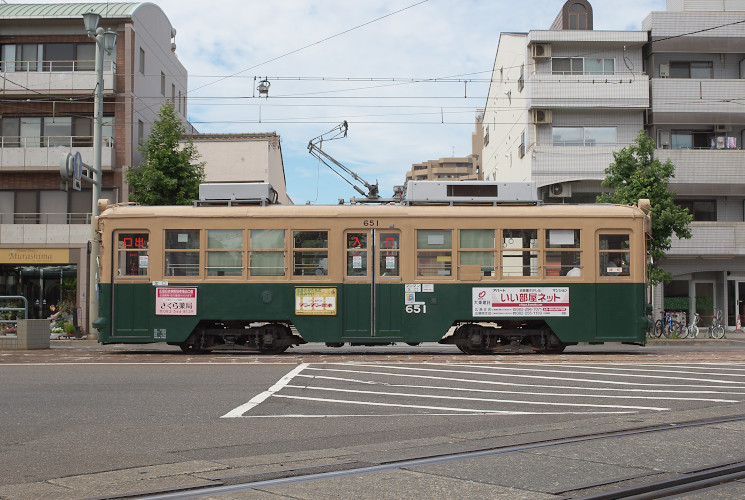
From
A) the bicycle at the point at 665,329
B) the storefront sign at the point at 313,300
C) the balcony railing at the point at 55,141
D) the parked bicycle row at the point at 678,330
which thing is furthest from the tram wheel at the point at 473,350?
the balcony railing at the point at 55,141

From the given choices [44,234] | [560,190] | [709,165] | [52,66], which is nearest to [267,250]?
[44,234]

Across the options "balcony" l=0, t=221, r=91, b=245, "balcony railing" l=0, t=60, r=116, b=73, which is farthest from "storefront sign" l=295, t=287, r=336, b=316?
"balcony railing" l=0, t=60, r=116, b=73

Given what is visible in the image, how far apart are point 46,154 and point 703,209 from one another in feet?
87.8

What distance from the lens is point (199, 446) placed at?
23.3 feet

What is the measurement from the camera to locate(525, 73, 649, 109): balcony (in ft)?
110

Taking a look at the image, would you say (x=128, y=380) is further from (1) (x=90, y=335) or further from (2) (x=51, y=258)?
(2) (x=51, y=258)

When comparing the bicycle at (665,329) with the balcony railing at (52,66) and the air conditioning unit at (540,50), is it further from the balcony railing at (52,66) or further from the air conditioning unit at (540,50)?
the balcony railing at (52,66)

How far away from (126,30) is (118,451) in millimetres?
29267

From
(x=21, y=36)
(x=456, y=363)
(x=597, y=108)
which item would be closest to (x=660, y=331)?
(x=597, y=108)

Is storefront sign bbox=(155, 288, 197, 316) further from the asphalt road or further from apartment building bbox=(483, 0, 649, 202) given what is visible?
apartment building bbox=(483, 0, 649, 202)

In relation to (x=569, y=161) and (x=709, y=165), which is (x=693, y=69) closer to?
(x=709, y=165)

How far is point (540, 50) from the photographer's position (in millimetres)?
34438

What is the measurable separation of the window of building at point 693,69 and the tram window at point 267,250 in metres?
24.5

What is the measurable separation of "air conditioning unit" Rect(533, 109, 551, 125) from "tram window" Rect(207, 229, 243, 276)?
68.8 feet
